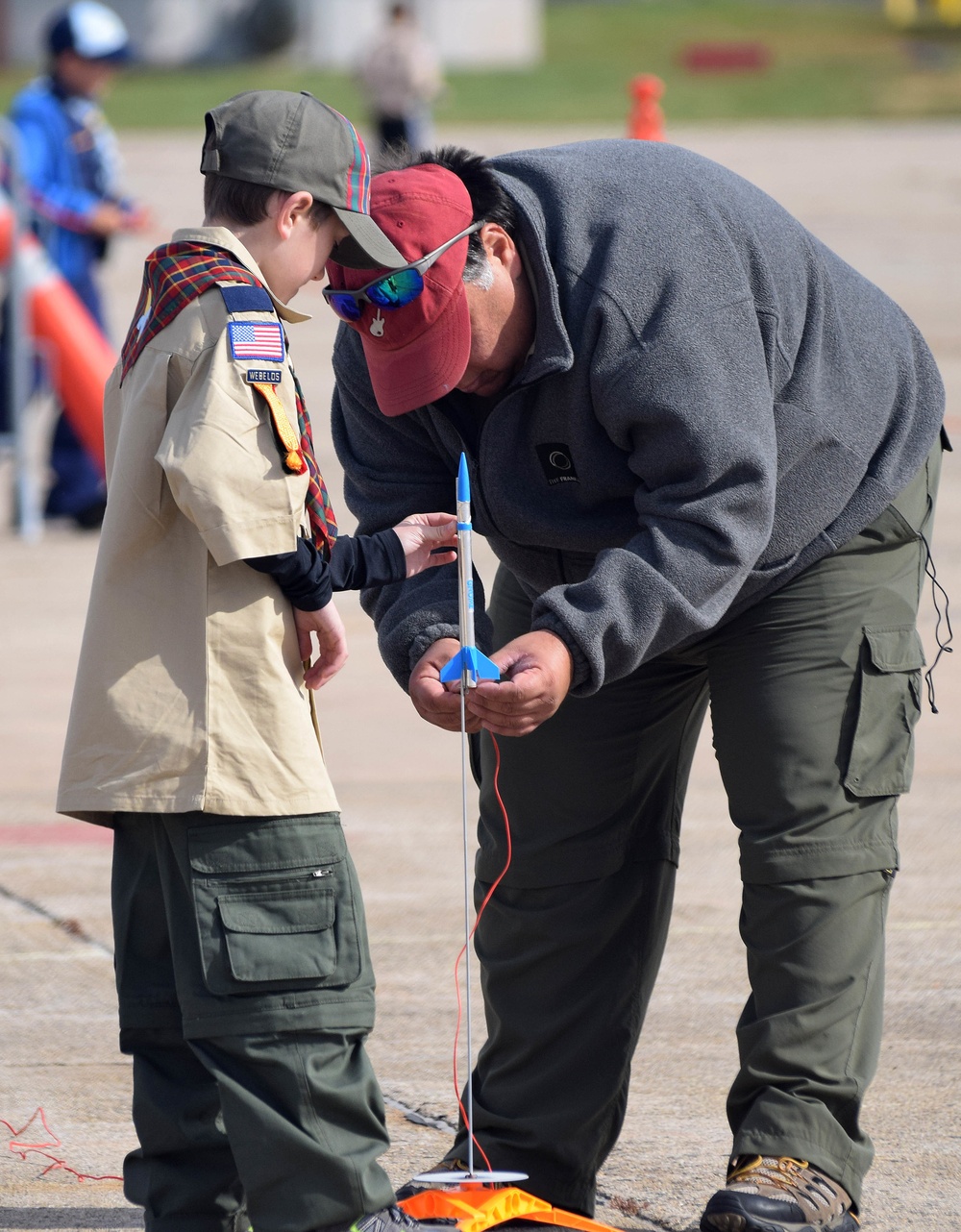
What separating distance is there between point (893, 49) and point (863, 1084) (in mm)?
46904

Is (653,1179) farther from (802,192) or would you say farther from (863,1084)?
(802,192)

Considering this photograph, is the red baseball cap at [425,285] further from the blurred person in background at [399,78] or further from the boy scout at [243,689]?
the blurred person in background at [399,78]

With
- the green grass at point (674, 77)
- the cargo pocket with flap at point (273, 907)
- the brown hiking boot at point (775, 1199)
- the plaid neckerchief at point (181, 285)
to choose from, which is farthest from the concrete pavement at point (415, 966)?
the green grass at point (674, 77)

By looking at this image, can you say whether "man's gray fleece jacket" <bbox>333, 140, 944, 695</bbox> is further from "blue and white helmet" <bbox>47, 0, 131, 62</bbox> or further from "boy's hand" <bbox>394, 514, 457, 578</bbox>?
"blue and white helmet" <bbox>47, 0, 131, 62</bbox>

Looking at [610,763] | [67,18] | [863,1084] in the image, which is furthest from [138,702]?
[67,18]

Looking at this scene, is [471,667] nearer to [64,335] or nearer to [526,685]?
[526,685]

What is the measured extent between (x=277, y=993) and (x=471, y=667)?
0.57 metres

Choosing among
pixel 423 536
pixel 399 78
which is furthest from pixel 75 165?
pixel 399 78

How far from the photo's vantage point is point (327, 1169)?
282 cm

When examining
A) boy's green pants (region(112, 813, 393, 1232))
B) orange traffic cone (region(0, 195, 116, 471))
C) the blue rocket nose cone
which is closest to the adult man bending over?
the blue rocket nose cone

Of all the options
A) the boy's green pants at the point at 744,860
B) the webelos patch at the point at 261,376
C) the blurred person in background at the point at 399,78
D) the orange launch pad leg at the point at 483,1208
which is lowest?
the blurred person in background at the point at 399,78

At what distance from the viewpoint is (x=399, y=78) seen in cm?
2331

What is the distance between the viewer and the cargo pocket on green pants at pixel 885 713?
131 inches

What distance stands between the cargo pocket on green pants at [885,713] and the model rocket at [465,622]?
71 cm
